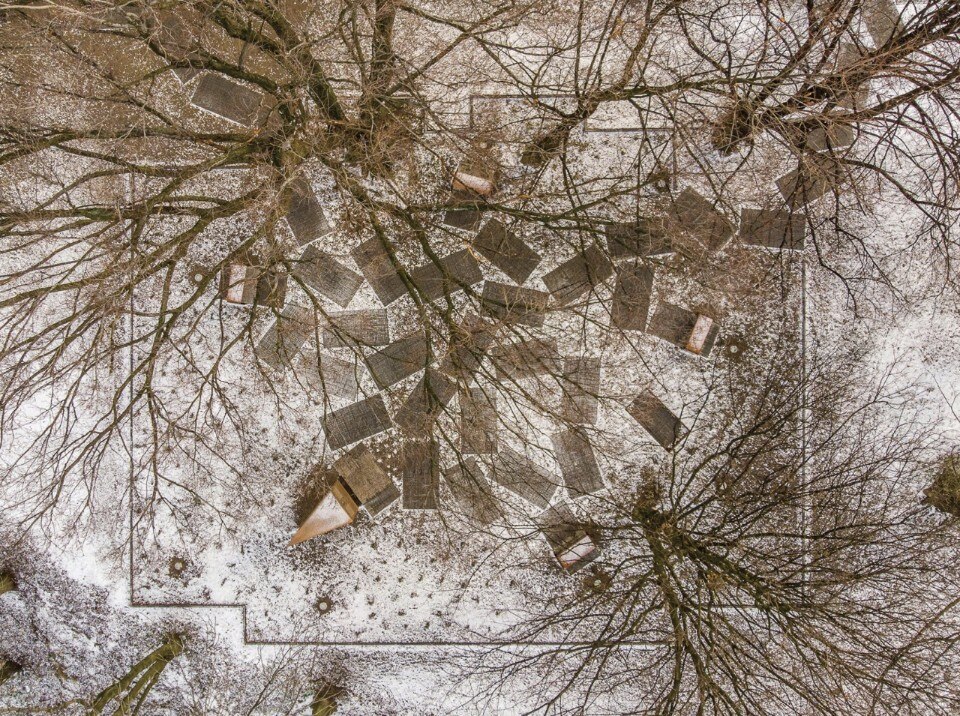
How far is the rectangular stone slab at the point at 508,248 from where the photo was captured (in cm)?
574

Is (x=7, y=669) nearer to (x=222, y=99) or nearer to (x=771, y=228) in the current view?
(x=222, y=99)

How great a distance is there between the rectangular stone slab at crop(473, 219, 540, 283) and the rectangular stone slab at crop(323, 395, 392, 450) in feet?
5.64

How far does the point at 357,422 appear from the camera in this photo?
5.80m

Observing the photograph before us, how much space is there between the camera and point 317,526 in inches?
221

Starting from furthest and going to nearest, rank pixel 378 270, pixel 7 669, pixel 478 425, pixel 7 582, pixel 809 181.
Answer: pixel 7 669, pixel 7 582, pixel 378 270, pixel 478 425, pixel 809 181

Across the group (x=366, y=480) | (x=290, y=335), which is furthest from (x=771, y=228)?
(x=290, y=335)

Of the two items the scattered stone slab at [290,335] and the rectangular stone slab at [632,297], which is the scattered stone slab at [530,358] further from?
the scattered stone slab at [290,335]

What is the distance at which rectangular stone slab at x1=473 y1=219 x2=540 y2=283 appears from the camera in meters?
5.74

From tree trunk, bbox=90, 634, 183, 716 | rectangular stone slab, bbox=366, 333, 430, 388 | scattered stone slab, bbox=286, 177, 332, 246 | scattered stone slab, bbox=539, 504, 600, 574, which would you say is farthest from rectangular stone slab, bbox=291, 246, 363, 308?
tree trunk, bbox=90, 634, 183, 716

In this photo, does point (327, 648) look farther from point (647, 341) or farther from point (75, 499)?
point (647, 341)

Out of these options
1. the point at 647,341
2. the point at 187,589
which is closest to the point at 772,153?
the point at 647,341

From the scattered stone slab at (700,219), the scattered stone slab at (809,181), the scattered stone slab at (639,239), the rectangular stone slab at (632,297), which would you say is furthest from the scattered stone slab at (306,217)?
the scattered stone slab at (809,181)

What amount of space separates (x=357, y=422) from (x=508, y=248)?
2.20 metres

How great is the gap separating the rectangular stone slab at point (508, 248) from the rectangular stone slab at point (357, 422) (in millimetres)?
1720
